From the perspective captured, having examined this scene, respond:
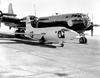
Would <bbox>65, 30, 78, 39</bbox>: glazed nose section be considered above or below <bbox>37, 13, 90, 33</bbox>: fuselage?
below

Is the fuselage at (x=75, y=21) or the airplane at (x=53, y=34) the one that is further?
the fuselage at (x=75, y=21)

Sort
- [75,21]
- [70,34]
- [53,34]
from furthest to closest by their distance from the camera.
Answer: [75,21], [53,34], [70,34]

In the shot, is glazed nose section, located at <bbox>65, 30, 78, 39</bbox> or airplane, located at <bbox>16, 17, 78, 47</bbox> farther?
airplane, located at <bbox>16, 17, 78, 47</bbox>

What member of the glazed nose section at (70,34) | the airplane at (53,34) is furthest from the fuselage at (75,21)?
the glazed nose section at (70,34)

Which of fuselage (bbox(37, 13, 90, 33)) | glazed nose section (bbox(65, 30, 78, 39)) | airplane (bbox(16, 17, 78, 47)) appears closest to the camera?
glazed nose section (bbox(65, 30, 78, 39))

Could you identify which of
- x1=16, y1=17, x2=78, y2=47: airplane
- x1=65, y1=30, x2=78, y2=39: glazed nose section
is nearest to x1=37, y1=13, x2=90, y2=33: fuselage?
x1=16, y1=17, x2=78, y2=47: airplane

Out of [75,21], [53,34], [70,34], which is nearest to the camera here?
[70,34]

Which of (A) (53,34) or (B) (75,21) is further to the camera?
(B) (75,21)

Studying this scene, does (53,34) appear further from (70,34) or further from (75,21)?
(75,21)

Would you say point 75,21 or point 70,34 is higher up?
point 75,21

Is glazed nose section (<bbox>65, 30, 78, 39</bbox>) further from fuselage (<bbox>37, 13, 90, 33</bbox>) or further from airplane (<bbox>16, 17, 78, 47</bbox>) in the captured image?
fuselage (<bbox>37, 13, 90, 33</bbox>)

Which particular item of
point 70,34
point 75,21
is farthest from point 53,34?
point 75,21

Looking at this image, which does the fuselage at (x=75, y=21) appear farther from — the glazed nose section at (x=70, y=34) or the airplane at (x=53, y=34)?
the glazed nose section at (x=70, y=34)

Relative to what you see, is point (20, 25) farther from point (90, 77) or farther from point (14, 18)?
point (90, 77)
